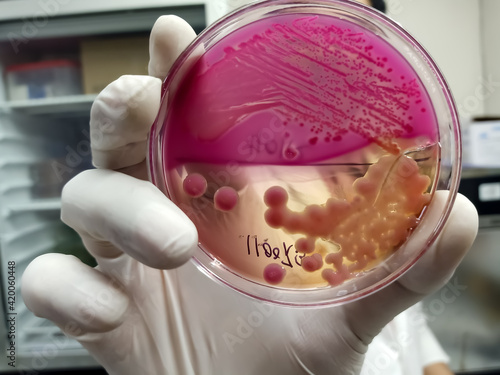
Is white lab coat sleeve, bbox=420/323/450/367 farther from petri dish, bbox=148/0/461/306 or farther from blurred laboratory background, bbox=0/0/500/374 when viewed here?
petri dish, bbox=148/0/461/306

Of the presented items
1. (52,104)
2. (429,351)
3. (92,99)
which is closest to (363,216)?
(429,351)

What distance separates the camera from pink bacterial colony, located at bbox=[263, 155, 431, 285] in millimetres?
504

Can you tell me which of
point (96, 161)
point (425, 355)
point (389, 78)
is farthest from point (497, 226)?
point (96, 161)

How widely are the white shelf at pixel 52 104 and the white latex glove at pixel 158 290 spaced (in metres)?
1.14

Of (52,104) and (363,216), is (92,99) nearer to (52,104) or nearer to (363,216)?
(52,104)

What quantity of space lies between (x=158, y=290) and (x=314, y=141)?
427 mm

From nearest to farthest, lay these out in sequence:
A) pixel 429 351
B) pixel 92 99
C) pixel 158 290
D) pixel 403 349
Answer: pixel 158 290 < pixel 403 349 < pixel 429 351 < pixel 92 99

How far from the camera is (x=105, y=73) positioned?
1.69 m

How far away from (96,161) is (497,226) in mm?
1634

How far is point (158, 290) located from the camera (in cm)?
72

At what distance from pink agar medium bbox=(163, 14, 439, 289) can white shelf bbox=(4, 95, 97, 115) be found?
123 centimetres

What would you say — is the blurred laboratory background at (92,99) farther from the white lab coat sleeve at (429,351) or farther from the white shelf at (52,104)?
the white lab coat sleeve at (429,351)

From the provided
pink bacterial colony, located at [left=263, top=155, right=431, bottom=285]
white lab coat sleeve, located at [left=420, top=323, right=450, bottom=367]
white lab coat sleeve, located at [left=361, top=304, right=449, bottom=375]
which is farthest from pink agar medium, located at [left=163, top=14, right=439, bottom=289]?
white lab coat sleeve, located at [left=420, top=323, right=450, bottom=367]

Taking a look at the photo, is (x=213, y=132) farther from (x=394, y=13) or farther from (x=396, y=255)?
(x=394, y=13)
